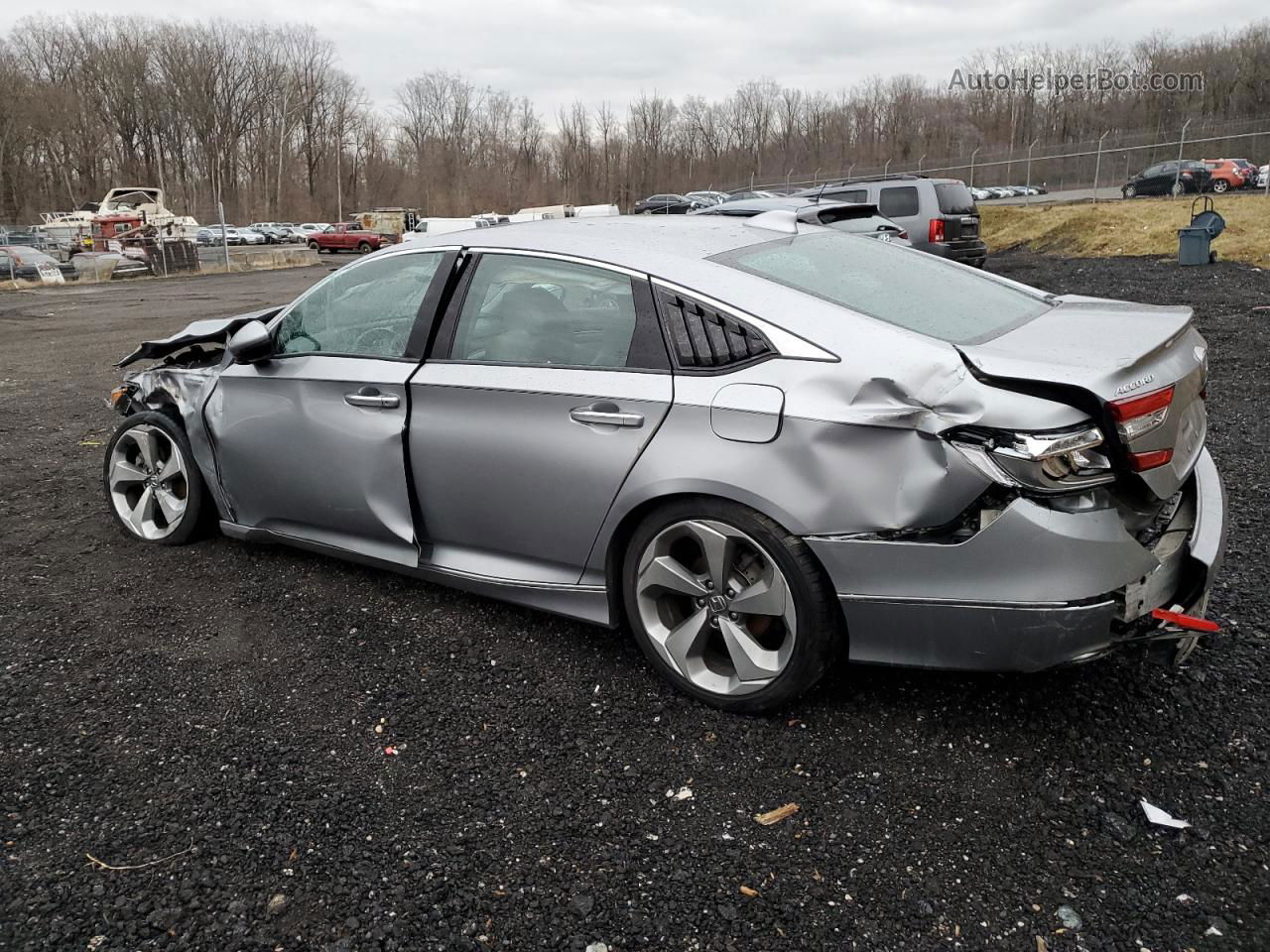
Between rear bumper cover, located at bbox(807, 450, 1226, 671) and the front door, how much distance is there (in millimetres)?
1758

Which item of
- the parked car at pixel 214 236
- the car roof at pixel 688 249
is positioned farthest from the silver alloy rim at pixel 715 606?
the parked car at pixel 214 236

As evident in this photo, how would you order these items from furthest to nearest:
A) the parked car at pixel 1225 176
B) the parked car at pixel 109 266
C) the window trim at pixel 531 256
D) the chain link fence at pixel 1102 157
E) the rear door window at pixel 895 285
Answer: the chain link fence at pixel 1102 157 → the parked car at pixel 1225 176 → the parked car at pixel 109 266 → the window trim at pixel 531 256 → the rear door window at pixel 895 285

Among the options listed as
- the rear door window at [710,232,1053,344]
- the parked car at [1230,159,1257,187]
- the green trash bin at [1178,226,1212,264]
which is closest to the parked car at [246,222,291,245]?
the parked car at [1230,159,1257,187]

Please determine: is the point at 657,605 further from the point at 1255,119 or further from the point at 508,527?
the point at 1255,119

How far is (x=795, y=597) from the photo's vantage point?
107 inches

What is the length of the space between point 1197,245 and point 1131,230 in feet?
19.5

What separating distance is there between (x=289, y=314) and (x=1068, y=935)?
360 cm

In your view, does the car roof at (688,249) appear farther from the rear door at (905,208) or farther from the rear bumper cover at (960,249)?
the rear door at (905,208)

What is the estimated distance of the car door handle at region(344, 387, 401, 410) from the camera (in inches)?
138

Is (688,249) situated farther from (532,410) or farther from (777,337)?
(532,410)

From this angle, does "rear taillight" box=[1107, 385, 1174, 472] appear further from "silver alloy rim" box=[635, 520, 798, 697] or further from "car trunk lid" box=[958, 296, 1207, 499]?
"silver alloy rim" box=[635, 520, 798, 697]

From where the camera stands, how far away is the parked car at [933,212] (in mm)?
15109

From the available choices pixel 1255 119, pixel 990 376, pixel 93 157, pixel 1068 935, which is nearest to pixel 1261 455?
pixel 990 376

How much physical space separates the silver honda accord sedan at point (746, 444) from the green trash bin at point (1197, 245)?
14.3 meters
